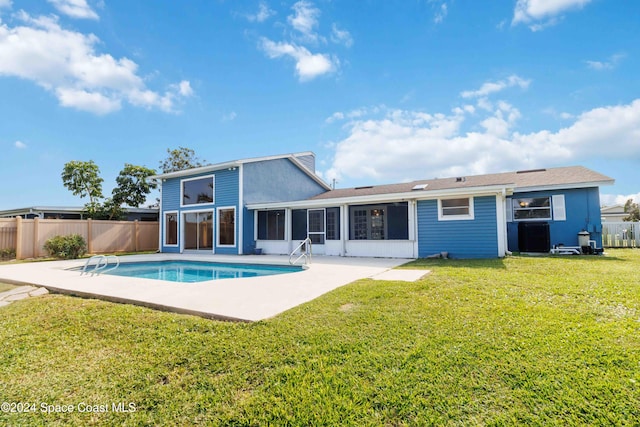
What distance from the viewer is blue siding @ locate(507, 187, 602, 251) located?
11.4 meters

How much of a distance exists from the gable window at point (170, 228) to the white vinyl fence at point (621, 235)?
70.0 ft

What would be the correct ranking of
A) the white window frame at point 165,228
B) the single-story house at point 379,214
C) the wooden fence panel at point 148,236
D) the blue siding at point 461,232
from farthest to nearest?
the wooden fence panel at point 148,236 → the white window frame at point 165,228 → the single-story house at point 379,214 → the blue siding at point 461,232

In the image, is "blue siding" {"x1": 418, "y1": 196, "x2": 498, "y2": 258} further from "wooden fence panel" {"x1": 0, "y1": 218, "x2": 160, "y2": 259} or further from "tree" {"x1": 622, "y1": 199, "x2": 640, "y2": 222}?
"tree" {"x1": 622, "y1": 199, "x2": 640, "y2": 222}

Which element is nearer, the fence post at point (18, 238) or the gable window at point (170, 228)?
the fence post at point (18, 238)

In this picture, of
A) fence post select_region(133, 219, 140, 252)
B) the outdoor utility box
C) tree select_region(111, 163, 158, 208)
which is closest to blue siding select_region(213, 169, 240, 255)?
fence post select_region(133, 219, 140, 252)

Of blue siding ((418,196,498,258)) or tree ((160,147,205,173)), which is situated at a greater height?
tree ((160,147,205,173))

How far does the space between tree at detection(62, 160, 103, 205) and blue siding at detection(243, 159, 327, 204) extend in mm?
14908

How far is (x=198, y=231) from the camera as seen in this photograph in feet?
53.2

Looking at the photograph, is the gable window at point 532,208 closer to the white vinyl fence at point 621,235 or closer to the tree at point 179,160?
the white vinyl fence at point 621,235

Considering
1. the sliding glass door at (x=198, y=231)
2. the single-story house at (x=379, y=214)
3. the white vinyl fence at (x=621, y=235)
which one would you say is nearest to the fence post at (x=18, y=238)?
the single-story house at (x=379, y=214)

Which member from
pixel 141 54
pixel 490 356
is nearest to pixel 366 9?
pixel 141 54

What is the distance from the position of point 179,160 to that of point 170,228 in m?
14.7

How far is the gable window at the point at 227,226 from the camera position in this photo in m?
14.5

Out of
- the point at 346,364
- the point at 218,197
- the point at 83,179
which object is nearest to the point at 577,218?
the point at 346,364
